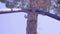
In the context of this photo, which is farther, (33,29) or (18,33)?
(18,33)

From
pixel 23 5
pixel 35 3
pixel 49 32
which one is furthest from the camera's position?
pixel 49 32

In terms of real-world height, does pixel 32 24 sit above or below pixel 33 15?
below

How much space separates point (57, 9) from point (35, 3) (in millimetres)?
416

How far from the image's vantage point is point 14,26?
4004 mm

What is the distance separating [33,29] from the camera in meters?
1.93

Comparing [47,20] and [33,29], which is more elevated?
[33,29]

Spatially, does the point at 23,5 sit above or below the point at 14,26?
above

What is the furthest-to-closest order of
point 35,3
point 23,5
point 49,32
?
1. point 49,32
2. point 23,5
3. point 35,3

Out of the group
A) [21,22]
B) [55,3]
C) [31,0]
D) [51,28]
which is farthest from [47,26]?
[31,0]

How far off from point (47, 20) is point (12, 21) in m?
0.79

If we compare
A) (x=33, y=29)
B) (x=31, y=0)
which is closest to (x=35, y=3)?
(x=31, y=0)

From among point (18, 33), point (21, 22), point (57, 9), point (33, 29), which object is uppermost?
point (57, 9)

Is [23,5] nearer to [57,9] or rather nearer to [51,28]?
[57,9]

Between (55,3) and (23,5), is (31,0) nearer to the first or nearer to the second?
(23,5)
